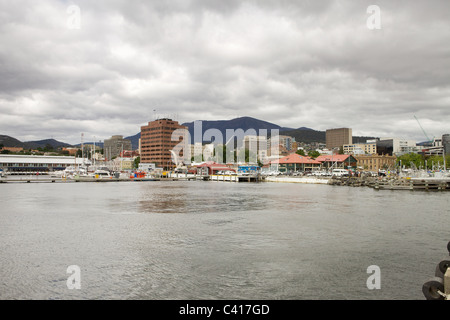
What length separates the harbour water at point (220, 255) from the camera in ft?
36.8

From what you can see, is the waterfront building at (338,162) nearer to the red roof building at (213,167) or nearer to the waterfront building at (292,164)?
the waterfront building at (292,164)

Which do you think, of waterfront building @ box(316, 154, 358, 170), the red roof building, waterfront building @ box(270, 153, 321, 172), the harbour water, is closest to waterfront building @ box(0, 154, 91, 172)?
the red roof building

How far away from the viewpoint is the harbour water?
36.8ft

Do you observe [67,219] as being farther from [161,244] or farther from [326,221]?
[326,221]

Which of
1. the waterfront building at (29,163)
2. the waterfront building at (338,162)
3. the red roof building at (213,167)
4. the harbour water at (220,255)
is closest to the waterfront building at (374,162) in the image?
the waterfront building at (338,162)

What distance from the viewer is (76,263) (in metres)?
14.1

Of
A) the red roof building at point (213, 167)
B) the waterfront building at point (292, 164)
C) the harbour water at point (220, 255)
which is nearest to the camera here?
the harbour water at point (220, 255)

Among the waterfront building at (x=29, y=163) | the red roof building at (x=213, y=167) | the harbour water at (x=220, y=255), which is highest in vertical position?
the waterfront building at (x=29, y=163)

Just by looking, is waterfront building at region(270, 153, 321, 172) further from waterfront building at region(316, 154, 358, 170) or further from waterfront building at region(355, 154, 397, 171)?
waterfront building at region(355, 154, 397, 171)

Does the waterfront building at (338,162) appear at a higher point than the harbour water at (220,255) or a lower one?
higher

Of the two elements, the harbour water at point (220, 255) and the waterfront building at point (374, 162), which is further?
the waterfront building at point (374, 162)

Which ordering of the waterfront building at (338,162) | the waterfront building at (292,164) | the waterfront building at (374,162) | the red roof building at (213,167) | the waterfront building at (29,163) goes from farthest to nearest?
the waterfront building at (374,162)
the waterfront building at (29,163)
the waterfront building at (292,164)
the waterfront building at (338,162)
the red roof building at (213,167)
